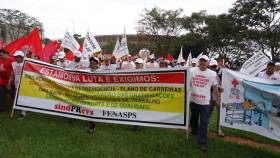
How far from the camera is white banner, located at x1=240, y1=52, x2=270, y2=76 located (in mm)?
10421

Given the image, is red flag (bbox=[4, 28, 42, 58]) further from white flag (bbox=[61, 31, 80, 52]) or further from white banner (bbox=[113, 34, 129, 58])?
white banner (bbox=[113, 34, 129, 58])

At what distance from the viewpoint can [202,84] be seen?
7.57 metres

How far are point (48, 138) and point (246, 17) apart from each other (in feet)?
134

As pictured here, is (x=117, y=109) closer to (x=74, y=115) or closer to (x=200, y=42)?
(x=74, y=115)

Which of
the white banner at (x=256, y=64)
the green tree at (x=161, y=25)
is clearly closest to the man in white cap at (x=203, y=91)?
the white banner at (x=256, y=64)

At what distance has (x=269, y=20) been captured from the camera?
4334 cm

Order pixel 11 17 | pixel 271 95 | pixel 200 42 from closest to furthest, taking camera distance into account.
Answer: pixel 271 95
pixel 200 42
pixel 11 17

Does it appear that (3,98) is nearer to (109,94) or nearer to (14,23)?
(109,94)

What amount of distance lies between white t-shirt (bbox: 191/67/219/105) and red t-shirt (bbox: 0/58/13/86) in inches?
201

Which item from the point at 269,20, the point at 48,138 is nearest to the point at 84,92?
the point at 48,138

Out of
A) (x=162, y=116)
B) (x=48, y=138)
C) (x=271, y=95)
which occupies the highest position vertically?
(x=271, y=95)

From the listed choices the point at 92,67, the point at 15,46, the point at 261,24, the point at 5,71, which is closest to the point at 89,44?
the point at 15,46

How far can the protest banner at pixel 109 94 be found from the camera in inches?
295

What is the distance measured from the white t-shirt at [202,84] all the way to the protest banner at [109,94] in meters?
0.35
